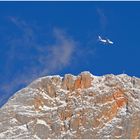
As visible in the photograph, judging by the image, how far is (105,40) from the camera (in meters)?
117
